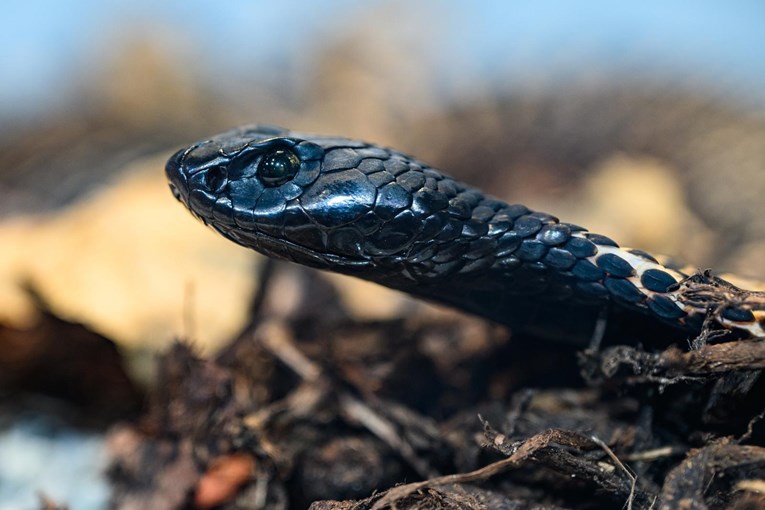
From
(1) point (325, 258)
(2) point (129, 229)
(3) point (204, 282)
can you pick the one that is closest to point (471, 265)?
(1) point (325, 258)

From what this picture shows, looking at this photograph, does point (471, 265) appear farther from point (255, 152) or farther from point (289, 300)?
point (289, 300)

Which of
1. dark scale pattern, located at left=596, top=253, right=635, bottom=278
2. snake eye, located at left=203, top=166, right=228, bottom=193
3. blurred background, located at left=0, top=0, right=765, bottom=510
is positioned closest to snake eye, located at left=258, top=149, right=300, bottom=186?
snake eye, located at left=203, top=166, right=228, bottom=193

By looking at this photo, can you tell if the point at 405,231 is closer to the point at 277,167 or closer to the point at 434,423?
the point at 277,167

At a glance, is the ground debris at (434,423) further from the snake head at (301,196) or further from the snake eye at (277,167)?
the snake eye at (277,167)

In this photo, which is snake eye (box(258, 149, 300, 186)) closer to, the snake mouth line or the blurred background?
the snake mouth line

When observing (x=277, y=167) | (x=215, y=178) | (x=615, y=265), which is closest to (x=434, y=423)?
(x=615, y=265)

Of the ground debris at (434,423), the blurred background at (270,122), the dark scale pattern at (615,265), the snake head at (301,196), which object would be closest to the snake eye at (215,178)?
the snake head at (301,196)

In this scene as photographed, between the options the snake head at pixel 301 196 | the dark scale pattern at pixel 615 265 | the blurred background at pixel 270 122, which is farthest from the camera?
the blurred background at pixel 270 122
